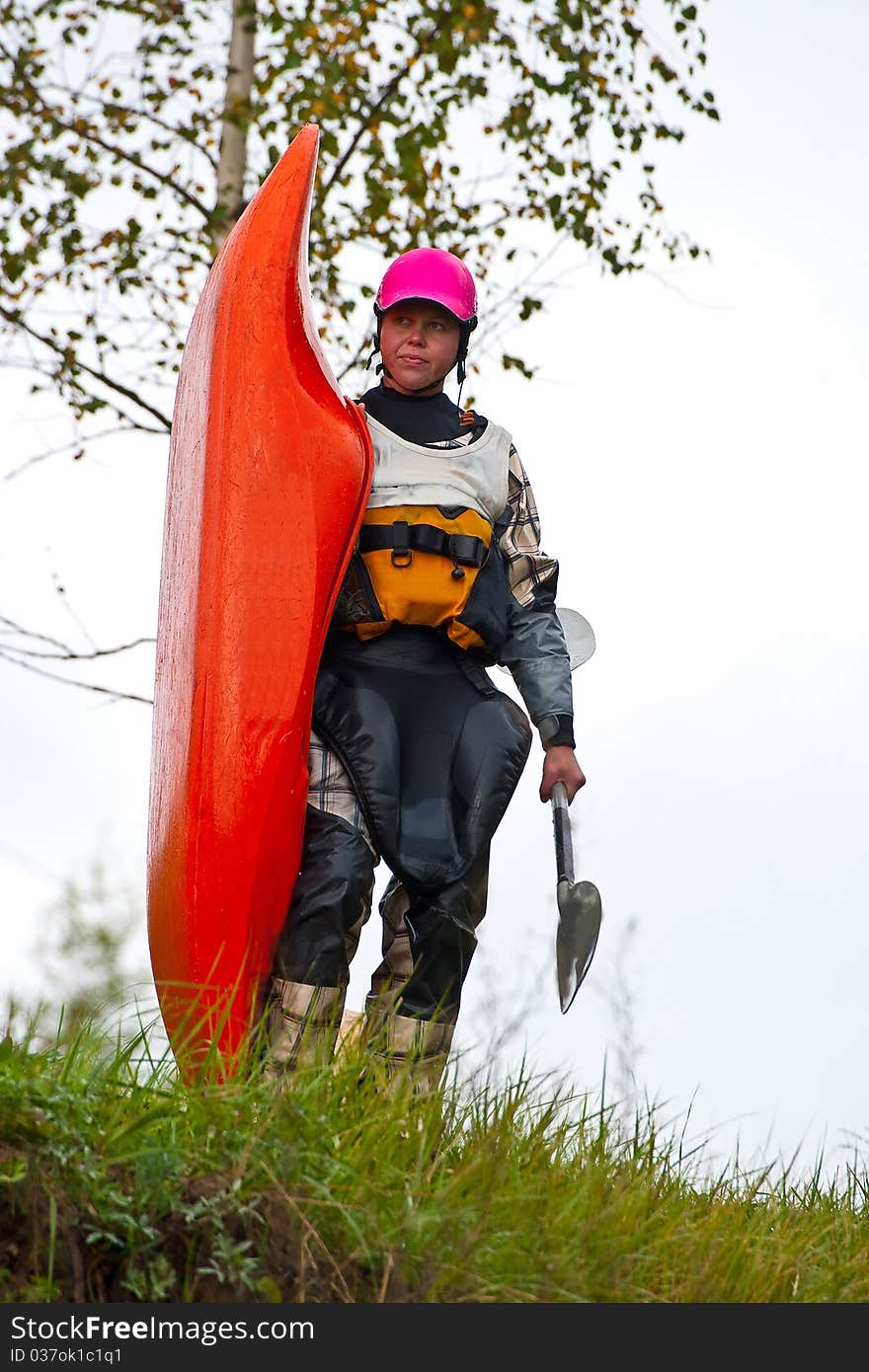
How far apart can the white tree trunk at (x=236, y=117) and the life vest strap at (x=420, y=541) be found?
3987 mm

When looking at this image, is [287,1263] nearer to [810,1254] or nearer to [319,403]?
[810,1254]

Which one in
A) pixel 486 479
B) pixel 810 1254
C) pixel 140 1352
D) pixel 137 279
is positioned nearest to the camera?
pixel 140 1352

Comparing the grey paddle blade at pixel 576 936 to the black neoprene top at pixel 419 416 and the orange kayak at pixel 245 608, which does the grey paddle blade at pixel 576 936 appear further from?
the black neoprene top at pixel 419 416

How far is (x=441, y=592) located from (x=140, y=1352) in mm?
1653

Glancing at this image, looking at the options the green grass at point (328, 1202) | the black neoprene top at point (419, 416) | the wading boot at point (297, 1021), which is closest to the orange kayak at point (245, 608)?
the wading boot at point (297, 1021)

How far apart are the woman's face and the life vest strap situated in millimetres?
398

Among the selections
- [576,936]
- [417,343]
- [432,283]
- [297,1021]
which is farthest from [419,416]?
[297,1021]

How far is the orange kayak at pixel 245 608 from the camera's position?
3160mm

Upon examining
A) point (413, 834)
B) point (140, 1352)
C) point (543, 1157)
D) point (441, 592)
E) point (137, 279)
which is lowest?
point (140, 1352)

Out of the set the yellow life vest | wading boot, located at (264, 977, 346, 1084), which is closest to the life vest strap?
the yellow life vest

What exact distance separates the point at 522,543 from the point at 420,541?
1.20 ft

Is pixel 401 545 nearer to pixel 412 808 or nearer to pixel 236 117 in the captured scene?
pixel 412 808

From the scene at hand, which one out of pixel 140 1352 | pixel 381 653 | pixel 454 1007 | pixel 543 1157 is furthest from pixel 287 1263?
pixel 381 653

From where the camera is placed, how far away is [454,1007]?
3.34 m
